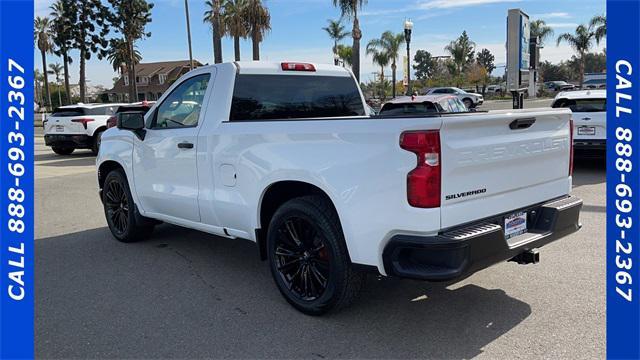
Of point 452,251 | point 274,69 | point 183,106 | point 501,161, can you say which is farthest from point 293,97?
point 452,251

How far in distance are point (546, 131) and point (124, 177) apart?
4414 mm

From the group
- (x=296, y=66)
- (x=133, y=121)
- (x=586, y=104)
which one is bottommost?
(x=133, y=121)

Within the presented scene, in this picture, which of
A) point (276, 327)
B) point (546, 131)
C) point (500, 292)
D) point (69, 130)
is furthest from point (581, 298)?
point (69, 130)

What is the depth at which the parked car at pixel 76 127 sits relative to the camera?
16.6 metres

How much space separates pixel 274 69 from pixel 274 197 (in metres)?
1.42

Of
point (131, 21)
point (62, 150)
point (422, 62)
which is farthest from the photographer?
point (422, 62)

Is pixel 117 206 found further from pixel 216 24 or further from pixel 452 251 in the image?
pixel 216 24

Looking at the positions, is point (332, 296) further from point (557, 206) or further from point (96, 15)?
point (96, 15)

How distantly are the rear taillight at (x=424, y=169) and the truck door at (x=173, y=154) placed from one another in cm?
229

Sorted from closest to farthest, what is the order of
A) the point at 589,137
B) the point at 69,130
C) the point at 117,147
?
the point at 117,147 → the point at 589,137 → the point at 69,130

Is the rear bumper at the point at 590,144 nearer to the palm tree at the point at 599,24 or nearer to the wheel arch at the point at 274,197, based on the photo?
the wheel arch at the point at 274,197

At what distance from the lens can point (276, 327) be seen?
3803 mm

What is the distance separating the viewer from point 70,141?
16719mm

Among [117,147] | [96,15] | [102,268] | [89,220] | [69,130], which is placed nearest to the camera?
[102,268]
